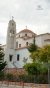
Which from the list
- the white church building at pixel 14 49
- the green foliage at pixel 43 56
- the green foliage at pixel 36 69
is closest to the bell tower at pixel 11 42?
the white church building at pixel 14 49

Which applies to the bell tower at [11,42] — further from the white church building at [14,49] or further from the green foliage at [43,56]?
the green foliage at [43,56]

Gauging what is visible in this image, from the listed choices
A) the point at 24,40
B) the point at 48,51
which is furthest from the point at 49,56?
the point at 24,40

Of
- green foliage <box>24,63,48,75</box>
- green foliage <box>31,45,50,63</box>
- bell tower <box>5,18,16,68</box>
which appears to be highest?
bell tower <box>5,18,16,68</box>

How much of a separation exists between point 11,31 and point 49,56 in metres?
24.8

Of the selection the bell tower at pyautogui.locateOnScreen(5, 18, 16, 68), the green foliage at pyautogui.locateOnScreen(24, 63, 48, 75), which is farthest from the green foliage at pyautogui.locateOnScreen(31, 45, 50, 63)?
the bell tower at pyautogui.locateOnScreen(5, 18, 16, 68)

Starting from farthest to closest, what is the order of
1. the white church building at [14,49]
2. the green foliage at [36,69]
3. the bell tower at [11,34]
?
the bell tower at [11,34]
the white church building at [14,49]
the green foliage at [36,69]

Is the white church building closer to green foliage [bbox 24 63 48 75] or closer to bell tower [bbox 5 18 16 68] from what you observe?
bell tower [bbox 5 18 16 68]

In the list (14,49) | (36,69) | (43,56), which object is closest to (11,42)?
(14,49)

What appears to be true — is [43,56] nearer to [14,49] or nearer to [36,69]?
[36,69]

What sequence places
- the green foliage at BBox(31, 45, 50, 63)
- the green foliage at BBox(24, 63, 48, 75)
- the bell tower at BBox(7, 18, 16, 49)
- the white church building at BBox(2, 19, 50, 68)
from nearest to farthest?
the green foliage at BBox(24, 63, 48, 75) → the green foliage at BBox(31, 45, 50, 63) → the white church building at BBox(2, 19, 50, 68) → the bell tower at BBox(7, 18, 16, 49)

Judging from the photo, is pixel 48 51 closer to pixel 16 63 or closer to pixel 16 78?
pixel 16 78

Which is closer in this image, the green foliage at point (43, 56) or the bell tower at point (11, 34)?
the green foliage at point (43, 56)

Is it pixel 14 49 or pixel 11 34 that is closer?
pixel 14 49

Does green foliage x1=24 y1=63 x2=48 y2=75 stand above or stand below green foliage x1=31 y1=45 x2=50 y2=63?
below
